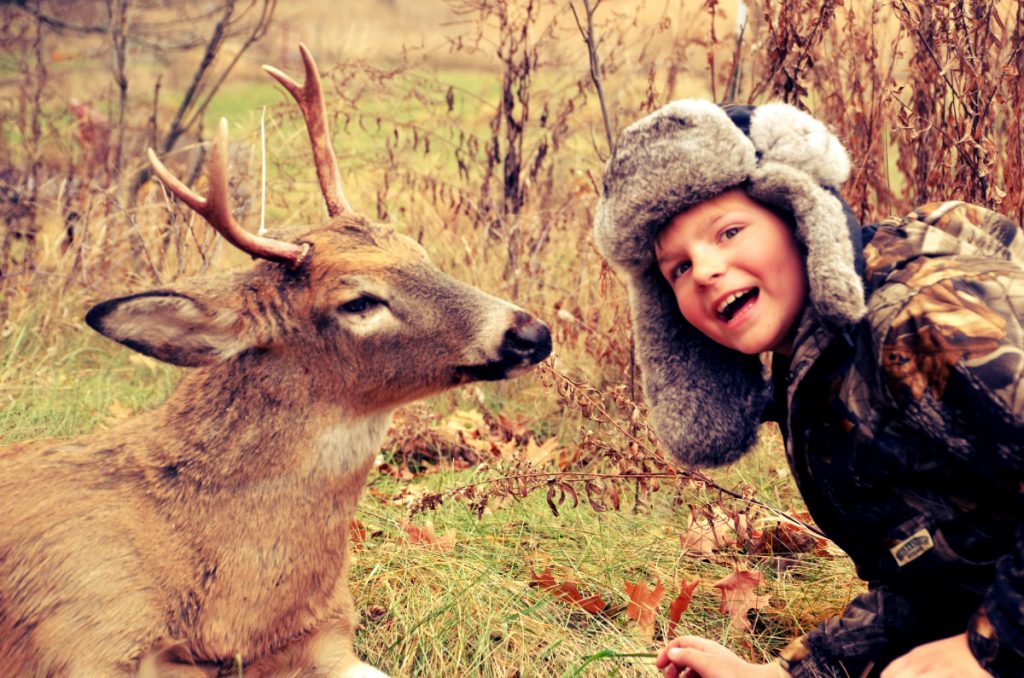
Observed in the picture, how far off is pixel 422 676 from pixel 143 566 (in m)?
0.85

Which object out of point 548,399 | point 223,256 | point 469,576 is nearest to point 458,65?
point 223,256

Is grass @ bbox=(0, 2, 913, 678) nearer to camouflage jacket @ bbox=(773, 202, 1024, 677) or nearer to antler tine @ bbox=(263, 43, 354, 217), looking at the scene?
camouflage jacket @ bbox=(773, 202, 1024, 677)

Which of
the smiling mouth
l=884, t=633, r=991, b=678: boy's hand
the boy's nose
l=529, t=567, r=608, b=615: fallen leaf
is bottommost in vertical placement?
l=529, t=567, r=608, b=615: fallen leaf

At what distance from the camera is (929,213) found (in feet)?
9.23

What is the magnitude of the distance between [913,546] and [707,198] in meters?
0.90

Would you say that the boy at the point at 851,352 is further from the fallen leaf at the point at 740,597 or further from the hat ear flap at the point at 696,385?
the fallen leaf at the point at 740,597

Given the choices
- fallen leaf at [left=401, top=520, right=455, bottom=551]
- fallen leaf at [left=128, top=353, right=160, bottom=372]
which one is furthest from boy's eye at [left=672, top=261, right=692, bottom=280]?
fallen leaf at [left=128, top=353, right=160, bottom=372]

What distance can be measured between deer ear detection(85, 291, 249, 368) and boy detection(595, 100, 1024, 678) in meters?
0.97

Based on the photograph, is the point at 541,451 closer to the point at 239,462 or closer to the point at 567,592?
the point at 567,592

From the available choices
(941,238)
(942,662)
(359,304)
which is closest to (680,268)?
A: (941,238)

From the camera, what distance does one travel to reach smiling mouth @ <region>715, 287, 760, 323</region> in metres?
2.68

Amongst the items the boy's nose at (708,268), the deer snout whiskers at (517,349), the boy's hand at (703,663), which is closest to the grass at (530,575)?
the boy's hand at (703,663)

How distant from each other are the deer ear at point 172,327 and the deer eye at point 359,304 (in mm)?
261

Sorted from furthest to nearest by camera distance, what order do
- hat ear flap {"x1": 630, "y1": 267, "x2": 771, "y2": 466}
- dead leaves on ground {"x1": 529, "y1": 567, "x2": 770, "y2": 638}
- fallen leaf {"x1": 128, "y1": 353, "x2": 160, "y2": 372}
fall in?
fallen leaf {"x1": 128, "y1": 353, "x2": 160, "y2": 372} → dead leaves on ground {"x1": 529, "y1": 567, "x2": 770, "y2": 638} → hat ear flap {"x1": 630, "y1": 267, "x2": 771, "y2": 466}
